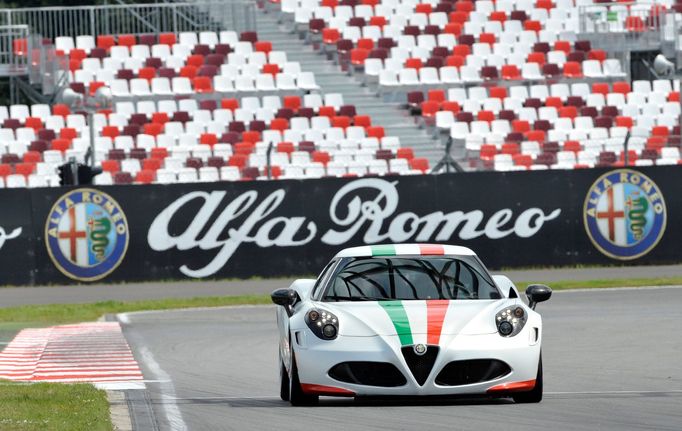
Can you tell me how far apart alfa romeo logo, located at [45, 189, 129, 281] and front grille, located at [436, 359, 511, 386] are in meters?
19.5

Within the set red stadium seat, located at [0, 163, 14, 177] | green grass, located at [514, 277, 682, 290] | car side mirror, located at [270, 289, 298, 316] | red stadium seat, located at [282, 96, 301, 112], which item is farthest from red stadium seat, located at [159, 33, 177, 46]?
car side mirror, located at [270, 289, 298, 316]

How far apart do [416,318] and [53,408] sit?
2.68 m

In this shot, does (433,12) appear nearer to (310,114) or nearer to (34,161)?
(310,114)

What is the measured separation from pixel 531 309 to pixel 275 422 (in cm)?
239

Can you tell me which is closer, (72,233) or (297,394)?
(297,394)

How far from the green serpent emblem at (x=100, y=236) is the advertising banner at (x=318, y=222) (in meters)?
0.02

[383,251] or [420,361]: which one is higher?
[383,251]

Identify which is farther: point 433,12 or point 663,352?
point 433,12

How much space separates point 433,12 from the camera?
149 feet

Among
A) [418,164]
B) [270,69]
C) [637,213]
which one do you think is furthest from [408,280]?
[270,69]

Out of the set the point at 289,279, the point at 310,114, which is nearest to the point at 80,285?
the point at 289,279

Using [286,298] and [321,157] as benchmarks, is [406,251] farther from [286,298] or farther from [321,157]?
[321,157]

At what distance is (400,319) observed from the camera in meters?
11.0

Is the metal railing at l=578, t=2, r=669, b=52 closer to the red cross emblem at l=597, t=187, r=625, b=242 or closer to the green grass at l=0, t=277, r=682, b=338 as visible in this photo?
the red cross emblem at l=597, t=187, r=625, b=242
